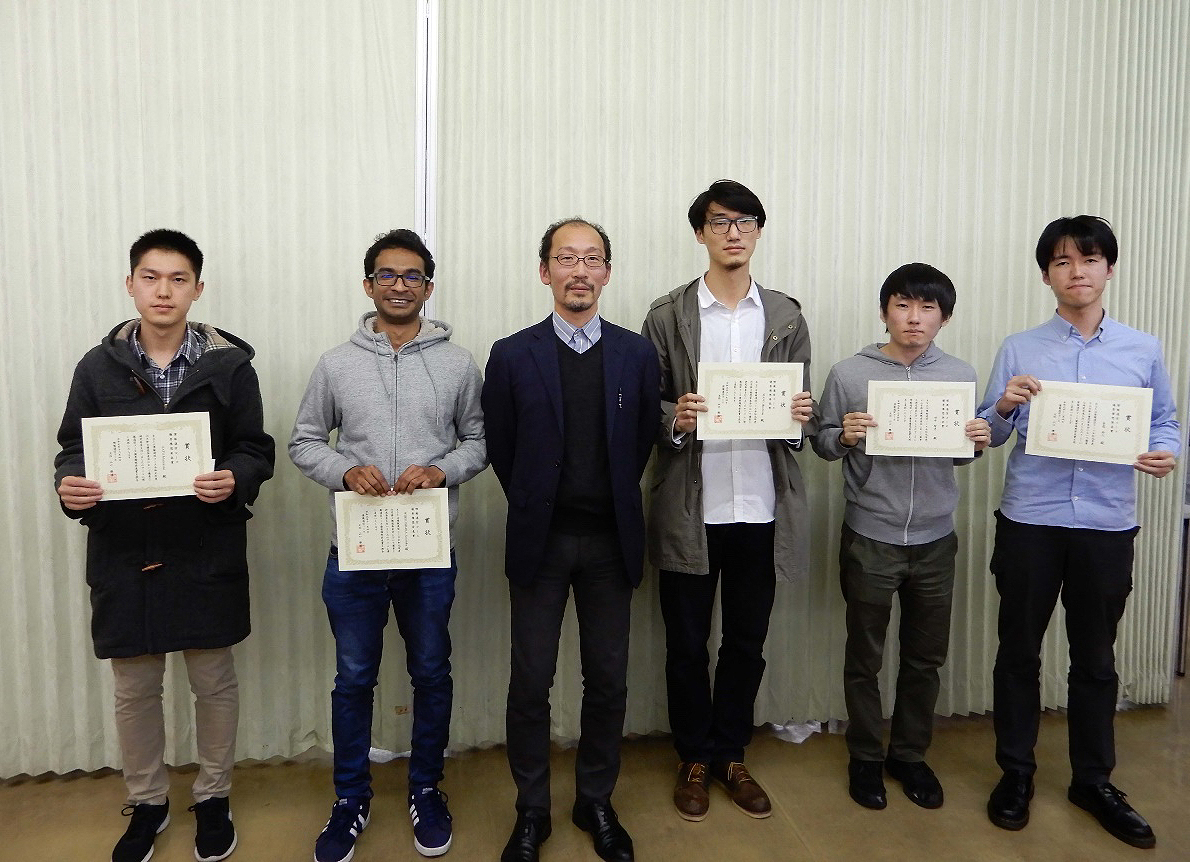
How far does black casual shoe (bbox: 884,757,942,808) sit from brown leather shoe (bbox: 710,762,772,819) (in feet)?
1.53

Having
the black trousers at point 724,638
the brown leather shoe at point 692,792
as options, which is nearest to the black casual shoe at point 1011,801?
the black trousers at point 724,638

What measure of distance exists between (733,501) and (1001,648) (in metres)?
1.02

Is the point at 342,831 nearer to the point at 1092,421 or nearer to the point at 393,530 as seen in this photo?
the point at 393,530

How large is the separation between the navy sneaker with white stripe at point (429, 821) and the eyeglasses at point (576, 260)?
162cm

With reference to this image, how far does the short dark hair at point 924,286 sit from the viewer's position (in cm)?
222

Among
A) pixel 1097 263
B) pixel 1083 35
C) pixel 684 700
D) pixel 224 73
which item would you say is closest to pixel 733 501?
pixel 684 700

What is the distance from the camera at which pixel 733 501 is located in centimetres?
223

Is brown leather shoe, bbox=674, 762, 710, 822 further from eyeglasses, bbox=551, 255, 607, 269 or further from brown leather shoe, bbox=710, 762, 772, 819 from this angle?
eyeglasses, bbox=551, 255, 607, 269

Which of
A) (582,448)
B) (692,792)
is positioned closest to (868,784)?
(692,792)

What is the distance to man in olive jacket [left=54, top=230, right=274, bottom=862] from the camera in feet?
6.45

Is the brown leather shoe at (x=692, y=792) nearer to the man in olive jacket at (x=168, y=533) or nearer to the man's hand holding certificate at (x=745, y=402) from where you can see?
the man's hand holding certificate at (x=745, y=402)

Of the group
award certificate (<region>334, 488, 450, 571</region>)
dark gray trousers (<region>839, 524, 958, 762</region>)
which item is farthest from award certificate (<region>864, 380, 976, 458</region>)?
award certificate (<region>334, 488, 450, 571</region>)

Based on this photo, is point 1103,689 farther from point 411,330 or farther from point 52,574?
point 52,574

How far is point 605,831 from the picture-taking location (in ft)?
6.73
